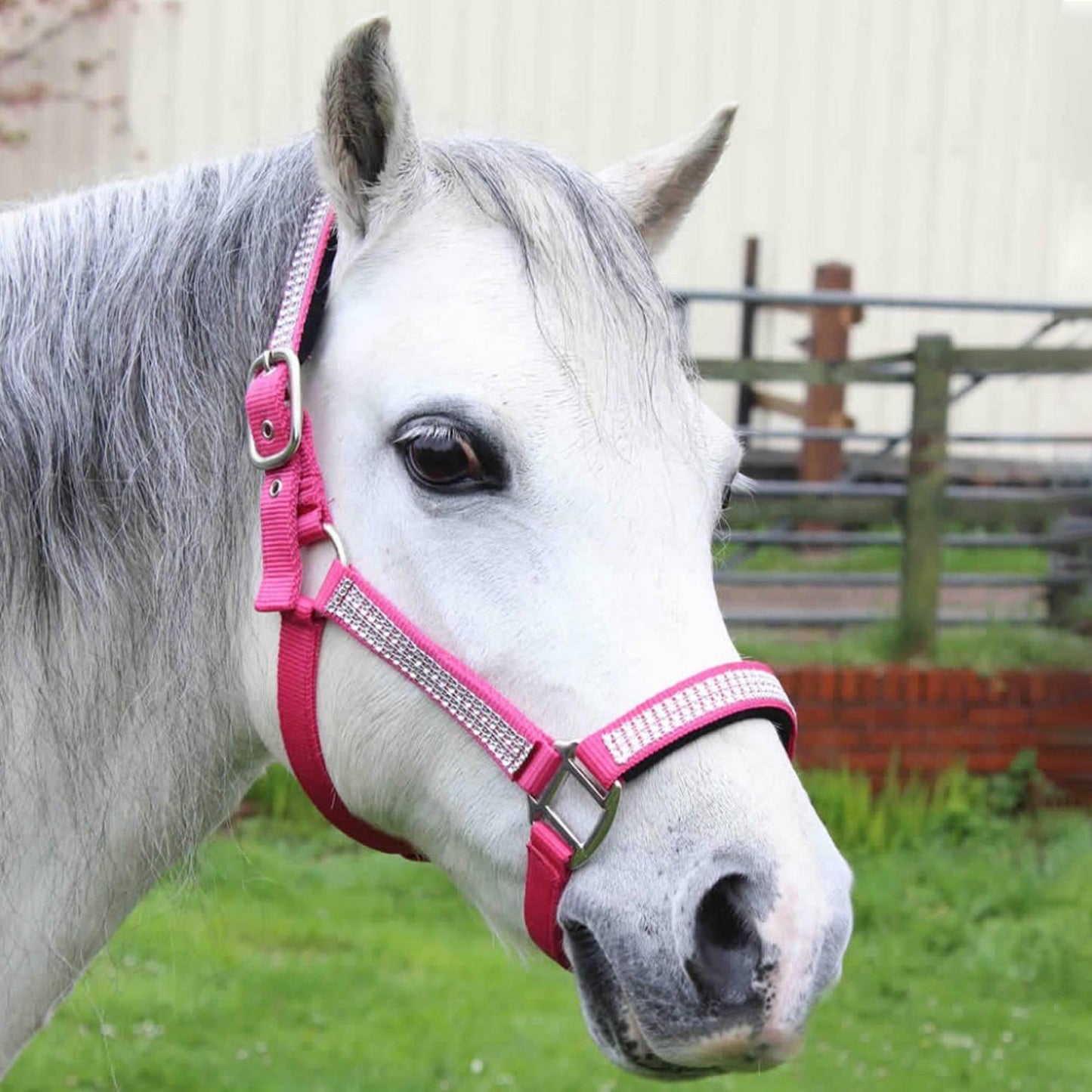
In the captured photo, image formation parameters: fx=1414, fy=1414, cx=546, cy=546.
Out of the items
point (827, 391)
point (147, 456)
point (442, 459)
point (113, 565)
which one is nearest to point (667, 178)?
point (442, 459)

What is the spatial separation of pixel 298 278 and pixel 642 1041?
1.04m

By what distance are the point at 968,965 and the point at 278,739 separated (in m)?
3.40

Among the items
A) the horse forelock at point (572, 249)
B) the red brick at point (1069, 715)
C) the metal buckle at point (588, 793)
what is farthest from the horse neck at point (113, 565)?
the red brick at point (1069, 715)

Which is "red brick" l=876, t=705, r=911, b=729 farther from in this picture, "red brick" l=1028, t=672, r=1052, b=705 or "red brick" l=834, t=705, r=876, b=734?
"red brick" l=1028, t=672, r=1052, b=705

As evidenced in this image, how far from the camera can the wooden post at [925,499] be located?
19.1 ft

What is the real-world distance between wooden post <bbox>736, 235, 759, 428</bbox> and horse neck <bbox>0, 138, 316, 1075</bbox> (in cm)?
663

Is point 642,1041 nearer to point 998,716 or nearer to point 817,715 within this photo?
point 817,715

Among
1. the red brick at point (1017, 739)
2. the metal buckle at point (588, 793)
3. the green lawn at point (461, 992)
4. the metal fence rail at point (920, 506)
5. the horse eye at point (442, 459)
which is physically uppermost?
the horse eye at point (442, 459)

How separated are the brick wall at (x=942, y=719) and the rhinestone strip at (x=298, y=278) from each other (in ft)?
12.7

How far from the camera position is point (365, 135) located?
6.00ft

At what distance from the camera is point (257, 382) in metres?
1.80

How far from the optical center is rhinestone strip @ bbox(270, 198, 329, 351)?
182cm

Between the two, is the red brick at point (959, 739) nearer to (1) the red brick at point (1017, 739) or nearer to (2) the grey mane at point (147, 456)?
(1) the red brick at point (1017, 739)

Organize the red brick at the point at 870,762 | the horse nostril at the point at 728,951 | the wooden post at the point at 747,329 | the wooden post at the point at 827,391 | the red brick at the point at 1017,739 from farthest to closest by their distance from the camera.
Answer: the wooden post at the point at 747,329 → the wooden post at the point at 827,391 → the red brick at the point at 1017,739 → the red brick at the point at 870,762 → the horse nostril at the point at 728,951
